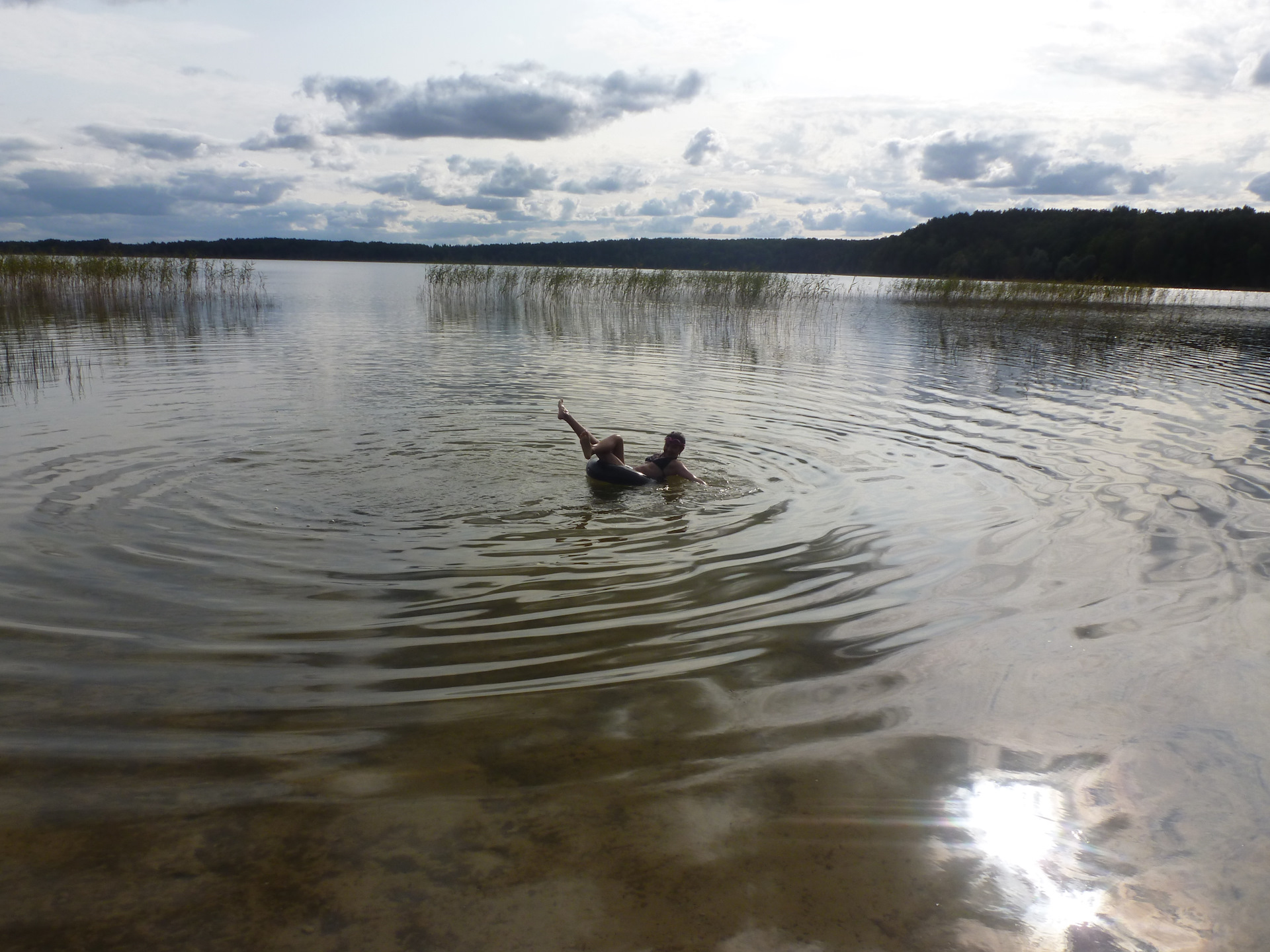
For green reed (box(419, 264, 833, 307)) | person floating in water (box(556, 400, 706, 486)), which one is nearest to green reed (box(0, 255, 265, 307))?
green reed (box(419, 264, 833, 307))

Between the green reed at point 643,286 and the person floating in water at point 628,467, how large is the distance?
29.1 metres

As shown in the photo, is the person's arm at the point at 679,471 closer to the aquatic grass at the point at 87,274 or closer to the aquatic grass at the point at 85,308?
the aquatic grass at the point at 85,308

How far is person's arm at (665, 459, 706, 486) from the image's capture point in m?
9.14

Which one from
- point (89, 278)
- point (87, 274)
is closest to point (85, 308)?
point (87, 274)

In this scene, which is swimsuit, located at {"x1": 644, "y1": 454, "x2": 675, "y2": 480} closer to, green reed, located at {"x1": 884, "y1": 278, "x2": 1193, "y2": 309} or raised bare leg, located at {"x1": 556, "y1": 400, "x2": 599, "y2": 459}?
raised bare leg, located at {"x1": 556, "y1": 400, "x2": 599, "y2": 459}

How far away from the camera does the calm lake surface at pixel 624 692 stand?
2887mm

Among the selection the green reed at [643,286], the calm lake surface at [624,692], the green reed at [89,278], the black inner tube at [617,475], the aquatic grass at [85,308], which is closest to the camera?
the calm lake surface at [624,692]

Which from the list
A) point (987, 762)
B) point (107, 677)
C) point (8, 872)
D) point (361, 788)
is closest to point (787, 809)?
point (987, 762)

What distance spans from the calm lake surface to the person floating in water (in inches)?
9.7

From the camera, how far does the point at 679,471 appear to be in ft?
30.0

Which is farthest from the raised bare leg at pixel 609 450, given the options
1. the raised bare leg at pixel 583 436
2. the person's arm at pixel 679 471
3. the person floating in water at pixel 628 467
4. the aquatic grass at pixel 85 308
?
the aquatic grass at pixel 85 308

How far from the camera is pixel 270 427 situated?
10883 millimetres

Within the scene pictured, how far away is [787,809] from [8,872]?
299 cm

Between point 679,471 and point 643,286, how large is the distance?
30985mm
